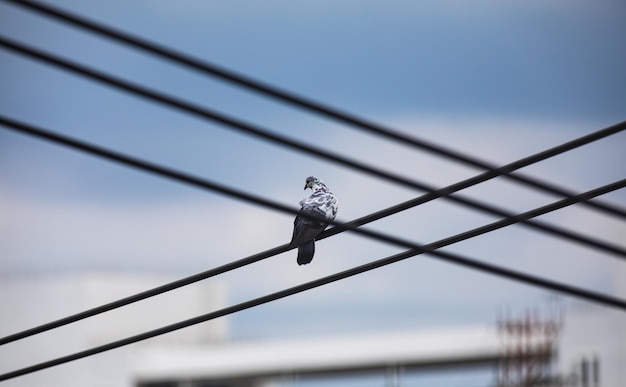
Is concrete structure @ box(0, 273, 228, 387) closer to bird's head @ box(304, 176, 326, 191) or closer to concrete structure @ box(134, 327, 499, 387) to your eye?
concrete structure @ box(134, 327, 499, 387)

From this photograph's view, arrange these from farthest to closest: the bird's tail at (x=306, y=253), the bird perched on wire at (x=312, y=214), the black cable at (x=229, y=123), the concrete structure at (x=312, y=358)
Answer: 1. the concrete structure at (x=312, y=358)
2. the bird's tail at (x=306, y=253)
3. the bird perched on wire at (x=312, y=214)
4. the black cable at (x=229, y=123)

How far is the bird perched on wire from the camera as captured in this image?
35.6ft

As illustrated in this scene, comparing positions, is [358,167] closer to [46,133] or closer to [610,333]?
[46,133]

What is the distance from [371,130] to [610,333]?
43.2 m

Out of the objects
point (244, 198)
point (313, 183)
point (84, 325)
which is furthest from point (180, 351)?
point (244, 198)

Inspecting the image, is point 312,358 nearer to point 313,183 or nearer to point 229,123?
point 313,183

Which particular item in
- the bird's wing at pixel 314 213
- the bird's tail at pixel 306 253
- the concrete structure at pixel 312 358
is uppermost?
the concrete structure at pixel 312 358

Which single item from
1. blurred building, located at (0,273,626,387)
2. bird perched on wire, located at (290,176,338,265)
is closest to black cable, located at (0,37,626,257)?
bird perched on wire, located at (290,176,338,265)

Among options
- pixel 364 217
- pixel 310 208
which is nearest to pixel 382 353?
pixel 310 208

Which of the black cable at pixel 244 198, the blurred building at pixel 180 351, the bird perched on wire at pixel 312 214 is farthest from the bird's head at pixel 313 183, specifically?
the blurred building at pixel 180 351

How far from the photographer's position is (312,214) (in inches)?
427

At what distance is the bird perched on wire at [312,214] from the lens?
1086 centimetres

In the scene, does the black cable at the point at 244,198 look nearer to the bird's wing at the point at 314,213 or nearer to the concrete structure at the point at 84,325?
the bird's wing at the point at 314,213

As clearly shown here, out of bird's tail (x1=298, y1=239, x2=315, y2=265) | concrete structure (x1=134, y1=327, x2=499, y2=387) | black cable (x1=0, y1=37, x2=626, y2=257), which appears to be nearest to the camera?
black cable (x1=0, y1=37, x2=626, y2=257)
